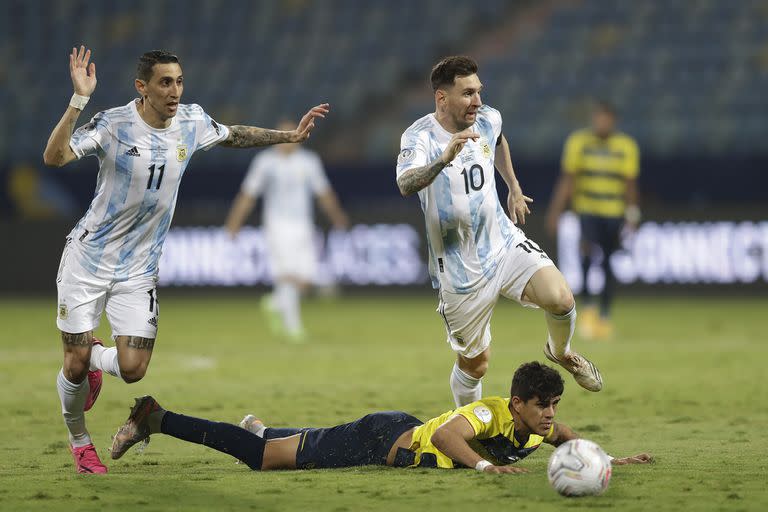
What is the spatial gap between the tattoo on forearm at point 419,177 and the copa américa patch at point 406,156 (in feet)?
0.44

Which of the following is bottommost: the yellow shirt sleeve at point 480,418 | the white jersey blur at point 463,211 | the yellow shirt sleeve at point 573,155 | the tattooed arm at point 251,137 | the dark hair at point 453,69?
the yellow shirt sleeve at point 480,418

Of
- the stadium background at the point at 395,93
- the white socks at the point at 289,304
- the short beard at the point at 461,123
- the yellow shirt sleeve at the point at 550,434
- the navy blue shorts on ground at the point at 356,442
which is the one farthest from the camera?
the stadium background at the point at 395,93

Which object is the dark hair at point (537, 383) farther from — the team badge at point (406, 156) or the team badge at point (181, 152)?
the team badge at point (181, 152)

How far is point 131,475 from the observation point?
632 cm

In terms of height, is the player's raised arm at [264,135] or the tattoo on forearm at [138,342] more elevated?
the player's raised arm at [264,135]

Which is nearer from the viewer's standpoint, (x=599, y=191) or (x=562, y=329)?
(x=562, y=329)

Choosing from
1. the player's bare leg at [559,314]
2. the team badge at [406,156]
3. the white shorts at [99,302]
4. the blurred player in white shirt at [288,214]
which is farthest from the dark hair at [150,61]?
the blurred player in white shirt at [288,214]

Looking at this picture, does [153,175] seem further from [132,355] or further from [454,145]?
[454,145]

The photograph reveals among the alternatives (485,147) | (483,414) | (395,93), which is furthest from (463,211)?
(395,93)

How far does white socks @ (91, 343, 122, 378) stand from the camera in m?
6.64

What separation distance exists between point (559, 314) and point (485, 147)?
1.05 metres

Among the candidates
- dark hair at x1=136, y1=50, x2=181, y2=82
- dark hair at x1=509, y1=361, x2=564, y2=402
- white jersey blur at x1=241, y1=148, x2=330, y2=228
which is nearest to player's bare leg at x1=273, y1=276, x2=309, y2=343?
white jersey blur at x1=241, y1=148, x2=330, y2=228

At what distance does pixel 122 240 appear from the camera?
6.72 meters

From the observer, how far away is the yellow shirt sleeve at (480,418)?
19.8 ft
